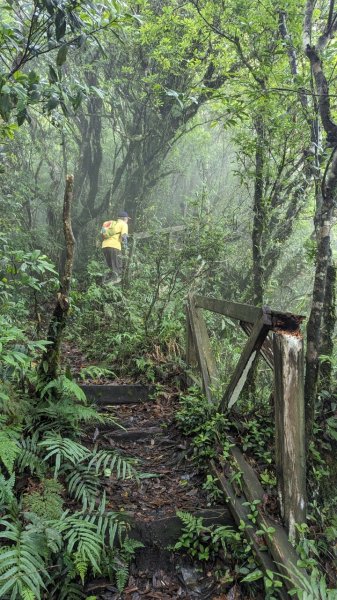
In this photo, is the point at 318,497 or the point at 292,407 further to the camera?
the point at 318,497

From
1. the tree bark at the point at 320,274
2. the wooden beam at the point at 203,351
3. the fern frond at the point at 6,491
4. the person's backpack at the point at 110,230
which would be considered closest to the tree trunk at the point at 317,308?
the tree bark at the point at 320,274

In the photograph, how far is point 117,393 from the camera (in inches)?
201

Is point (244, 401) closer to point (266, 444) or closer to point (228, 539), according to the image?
point (266, 444)

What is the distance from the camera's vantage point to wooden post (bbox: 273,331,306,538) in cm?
266

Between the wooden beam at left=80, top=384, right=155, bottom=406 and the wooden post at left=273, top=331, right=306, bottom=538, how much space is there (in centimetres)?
268

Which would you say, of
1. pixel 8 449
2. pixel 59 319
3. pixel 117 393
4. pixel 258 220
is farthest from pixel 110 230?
pixel 8 449

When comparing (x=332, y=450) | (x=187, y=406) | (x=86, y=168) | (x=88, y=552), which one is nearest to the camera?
(x=88, y=552)

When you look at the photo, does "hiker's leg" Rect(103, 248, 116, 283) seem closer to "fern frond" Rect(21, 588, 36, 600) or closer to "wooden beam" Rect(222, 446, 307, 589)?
"wooden beam" Rect(222, 446, 307, 589)

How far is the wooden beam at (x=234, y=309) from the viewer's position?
10.5 feet

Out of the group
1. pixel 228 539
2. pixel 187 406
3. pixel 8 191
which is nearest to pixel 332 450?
pixel 228 539

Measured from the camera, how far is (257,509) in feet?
9.52

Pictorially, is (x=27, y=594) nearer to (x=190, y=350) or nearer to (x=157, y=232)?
(x=190, y=350)

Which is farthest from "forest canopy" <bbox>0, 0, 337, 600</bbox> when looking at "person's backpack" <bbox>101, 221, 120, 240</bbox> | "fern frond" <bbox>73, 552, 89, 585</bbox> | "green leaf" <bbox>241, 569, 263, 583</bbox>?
"person's backpack" <bbox>101, 221, 120, 240</bbox>

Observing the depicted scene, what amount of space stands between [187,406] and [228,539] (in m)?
1.82
